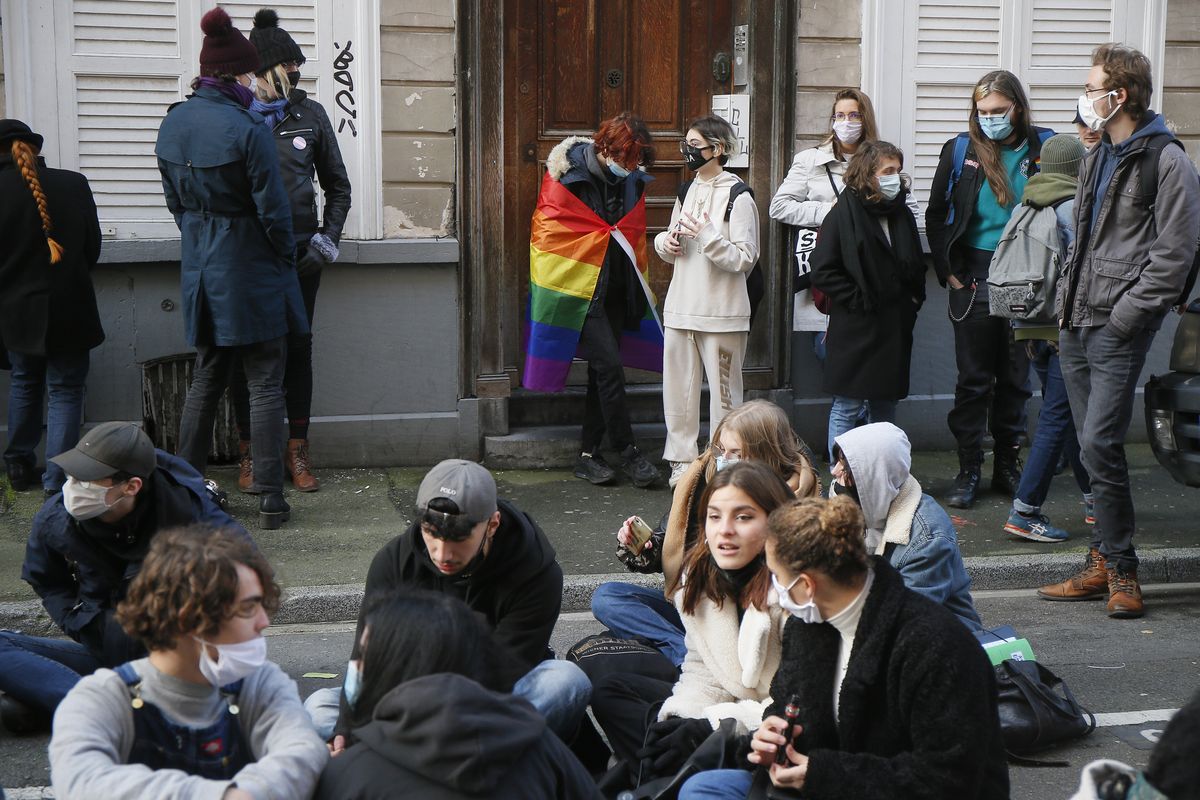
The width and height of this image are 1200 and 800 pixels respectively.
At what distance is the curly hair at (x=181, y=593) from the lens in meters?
2.97

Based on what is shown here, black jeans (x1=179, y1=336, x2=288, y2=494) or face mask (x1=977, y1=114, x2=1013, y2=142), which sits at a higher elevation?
face mask (x1=977, y1=114, x2=1013, y2=142)

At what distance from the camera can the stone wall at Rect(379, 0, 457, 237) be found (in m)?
8.23

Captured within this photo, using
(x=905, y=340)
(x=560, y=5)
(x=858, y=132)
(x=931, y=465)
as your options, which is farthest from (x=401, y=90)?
(x=931, y=465)

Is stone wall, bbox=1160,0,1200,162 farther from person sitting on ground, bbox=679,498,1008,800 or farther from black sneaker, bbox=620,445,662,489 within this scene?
person sitting on ground, bbox=679,498,1008,800

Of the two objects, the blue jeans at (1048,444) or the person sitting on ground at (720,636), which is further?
A: the blue jeans at (1048,444)

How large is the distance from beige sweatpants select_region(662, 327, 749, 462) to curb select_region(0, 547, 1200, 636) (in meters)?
1.40

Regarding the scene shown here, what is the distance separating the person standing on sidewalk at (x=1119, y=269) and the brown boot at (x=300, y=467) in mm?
3865

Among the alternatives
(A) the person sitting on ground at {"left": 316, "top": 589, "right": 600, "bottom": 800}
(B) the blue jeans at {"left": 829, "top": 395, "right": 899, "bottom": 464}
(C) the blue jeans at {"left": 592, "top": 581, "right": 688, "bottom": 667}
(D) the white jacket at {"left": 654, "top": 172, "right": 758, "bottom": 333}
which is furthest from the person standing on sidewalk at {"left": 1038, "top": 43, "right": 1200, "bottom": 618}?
(A) the person sitting on ground at {"left": 316, "top": 589, "right": 600, "bottom": 800}

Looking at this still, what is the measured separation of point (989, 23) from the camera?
9047mm

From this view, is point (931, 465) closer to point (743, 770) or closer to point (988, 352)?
point (988, 352)

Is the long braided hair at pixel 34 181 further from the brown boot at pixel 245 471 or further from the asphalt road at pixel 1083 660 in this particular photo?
the asphalt road at pixel 1083 660

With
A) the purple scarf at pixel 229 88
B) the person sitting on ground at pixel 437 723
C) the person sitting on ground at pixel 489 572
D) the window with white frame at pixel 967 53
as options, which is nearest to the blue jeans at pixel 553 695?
the person sitting on ground at pixel 489 572

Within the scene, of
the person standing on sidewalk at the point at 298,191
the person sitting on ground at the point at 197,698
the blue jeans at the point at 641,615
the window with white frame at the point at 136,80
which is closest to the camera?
the person sitting on ground at the point at 197,698

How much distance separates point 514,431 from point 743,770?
511 centimetres
